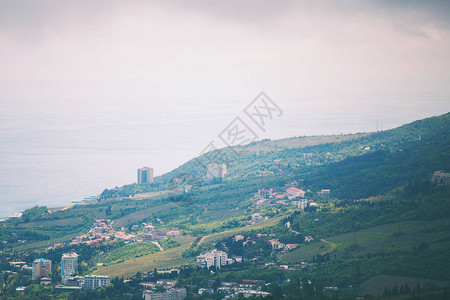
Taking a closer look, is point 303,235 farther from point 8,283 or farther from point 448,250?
point 8,283

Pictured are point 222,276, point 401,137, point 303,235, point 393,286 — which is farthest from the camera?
point 401,137

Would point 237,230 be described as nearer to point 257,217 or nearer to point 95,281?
point 257,217

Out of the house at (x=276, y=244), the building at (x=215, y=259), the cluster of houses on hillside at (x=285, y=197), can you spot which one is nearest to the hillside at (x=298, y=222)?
the house at (x=276, y=244)

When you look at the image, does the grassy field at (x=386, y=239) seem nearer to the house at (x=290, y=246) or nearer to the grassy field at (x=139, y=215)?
the house at (x=290, y=246)

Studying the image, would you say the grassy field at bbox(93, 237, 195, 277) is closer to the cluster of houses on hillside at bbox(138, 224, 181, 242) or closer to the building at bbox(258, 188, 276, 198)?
the cluster of houses on hillside at bbox(138, 224, 181, 242)

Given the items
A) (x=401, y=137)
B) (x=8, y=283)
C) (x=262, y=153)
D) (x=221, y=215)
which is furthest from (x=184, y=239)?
(x=262, y=153)

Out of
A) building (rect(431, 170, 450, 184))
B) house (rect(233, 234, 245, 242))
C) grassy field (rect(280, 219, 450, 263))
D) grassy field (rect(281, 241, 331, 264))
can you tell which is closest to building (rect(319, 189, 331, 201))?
building (rect(431, 170, 450, 184))
